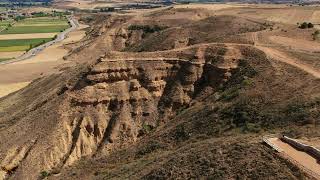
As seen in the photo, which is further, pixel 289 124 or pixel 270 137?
pixel 289 124

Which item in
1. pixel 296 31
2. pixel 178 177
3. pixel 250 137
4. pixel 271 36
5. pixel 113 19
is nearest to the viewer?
pixel 178 177

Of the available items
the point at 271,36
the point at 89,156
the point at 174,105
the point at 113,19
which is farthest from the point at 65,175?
the point at 113,19

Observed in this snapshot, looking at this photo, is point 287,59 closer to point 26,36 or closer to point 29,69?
point 29,69

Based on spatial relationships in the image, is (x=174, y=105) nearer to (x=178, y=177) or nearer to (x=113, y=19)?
(x=178, y=177)

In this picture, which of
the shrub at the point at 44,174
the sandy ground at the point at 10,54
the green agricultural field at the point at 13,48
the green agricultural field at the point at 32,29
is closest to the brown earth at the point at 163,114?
the shrub at the point at 44,174

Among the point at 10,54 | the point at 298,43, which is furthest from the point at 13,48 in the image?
the point at 298,43

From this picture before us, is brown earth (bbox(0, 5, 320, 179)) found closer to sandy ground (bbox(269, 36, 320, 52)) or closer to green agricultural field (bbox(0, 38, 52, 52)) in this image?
sandy ground (bbox(269, 36, 320, 52))
